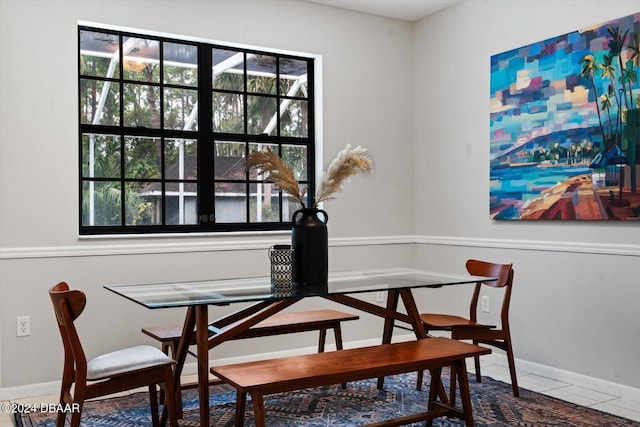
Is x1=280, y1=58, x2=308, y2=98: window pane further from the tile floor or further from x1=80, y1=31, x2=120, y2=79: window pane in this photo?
the tile floor

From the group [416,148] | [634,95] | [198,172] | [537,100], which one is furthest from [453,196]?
[198,172]

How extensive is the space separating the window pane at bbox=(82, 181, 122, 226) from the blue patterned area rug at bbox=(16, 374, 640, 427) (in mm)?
1154

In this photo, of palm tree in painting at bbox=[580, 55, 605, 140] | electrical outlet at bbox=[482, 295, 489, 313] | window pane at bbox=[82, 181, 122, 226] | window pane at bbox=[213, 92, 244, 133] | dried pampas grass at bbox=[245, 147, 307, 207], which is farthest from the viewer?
electrical outlet at bbox=[482, 295, 489, 313]

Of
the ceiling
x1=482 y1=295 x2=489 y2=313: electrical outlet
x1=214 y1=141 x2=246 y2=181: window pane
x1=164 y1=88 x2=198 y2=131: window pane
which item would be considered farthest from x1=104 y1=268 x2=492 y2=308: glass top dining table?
the ceiling

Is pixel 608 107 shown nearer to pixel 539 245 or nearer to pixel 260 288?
pixel 539 245

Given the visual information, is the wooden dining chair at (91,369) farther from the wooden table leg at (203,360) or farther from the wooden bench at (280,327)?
the wooden bench at (280,327)

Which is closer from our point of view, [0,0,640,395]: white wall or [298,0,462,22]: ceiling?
[0,0,640,395]: white wall

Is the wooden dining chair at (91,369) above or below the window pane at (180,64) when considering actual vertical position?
below

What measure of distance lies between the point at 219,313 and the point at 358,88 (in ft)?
6.99

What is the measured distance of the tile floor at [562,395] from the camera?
3.44 meters

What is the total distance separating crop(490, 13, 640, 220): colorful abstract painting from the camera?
3.70 m

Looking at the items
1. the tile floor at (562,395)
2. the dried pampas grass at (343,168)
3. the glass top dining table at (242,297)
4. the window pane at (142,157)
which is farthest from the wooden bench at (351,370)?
the window pane at (142,157)

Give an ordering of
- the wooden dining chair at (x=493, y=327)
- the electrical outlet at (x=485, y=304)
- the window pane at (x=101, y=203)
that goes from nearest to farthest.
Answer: the wooden dining chair at (x=493, y=327) < the window pane at (x=101, y=203) < the electrical outlet at (x=485, y=304)

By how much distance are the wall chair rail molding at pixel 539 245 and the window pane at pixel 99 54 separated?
2772mm
